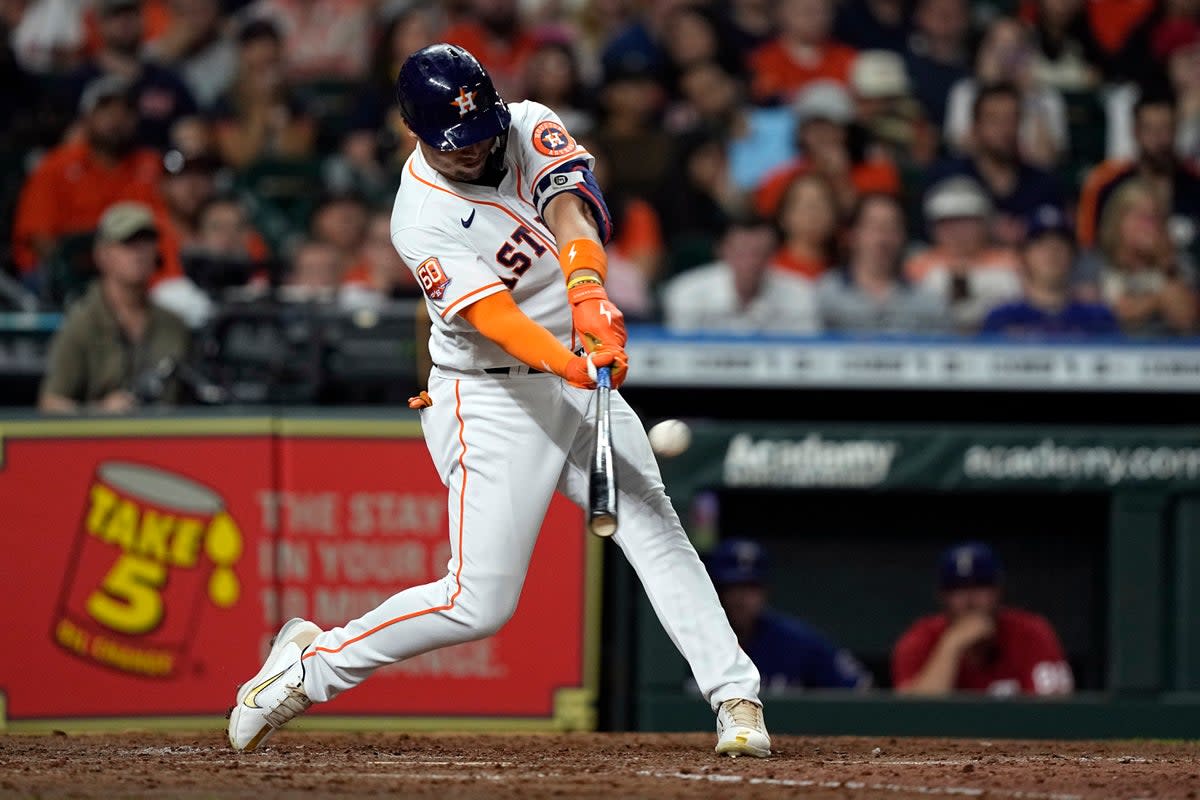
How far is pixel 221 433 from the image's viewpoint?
616cm

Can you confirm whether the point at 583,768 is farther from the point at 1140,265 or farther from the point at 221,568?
the point at 1140,265

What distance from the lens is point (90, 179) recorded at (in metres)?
8.38

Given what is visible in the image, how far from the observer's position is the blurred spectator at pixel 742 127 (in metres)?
9.16

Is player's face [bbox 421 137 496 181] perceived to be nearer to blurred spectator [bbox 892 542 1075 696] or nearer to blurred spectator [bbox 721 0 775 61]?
blurred spectator [bbox 892 542 1075 696]

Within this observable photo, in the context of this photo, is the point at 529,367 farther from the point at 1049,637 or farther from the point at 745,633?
the point at 1049,637

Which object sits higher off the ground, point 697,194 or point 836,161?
point 836,161

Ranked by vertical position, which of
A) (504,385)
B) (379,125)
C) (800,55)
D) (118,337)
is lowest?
(504,385)

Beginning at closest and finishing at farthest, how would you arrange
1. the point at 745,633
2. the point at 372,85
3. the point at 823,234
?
the point at 745,633 → the point at 823,234 → the point at 372,85

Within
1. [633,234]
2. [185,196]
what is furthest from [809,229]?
[185,196]

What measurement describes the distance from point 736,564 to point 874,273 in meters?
1.91

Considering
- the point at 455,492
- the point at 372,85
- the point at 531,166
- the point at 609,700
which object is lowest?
the point at 609,700

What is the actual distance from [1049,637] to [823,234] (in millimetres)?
2312

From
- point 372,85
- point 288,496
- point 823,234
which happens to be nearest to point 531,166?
point 288,496

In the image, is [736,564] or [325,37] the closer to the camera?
[736,564]
